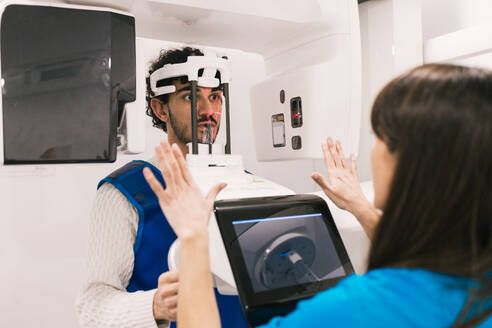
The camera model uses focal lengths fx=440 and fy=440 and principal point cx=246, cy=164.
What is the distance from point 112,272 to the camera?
4.46 feet

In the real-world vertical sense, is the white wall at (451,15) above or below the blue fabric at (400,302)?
Answer: above

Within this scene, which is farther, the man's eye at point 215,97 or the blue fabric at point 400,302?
the man's eye at point 215,97

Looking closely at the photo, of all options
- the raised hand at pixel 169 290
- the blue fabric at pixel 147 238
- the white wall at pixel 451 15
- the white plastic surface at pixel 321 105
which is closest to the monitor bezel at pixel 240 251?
the raised hand at pixel 169 290

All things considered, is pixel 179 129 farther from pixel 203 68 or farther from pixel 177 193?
pixel 177 193

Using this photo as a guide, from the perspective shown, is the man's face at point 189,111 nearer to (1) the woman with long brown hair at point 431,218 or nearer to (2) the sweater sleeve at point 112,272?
(2) the sweater sleeve at point 112,272

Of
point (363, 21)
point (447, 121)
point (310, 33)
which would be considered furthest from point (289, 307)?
point (363, 21)

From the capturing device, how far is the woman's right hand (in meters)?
1.36

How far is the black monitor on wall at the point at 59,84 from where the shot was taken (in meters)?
1.08

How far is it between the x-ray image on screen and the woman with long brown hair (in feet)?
0.82

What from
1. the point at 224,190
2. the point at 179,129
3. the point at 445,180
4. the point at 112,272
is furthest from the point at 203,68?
the point at 445,180

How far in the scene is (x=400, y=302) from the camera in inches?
27.6

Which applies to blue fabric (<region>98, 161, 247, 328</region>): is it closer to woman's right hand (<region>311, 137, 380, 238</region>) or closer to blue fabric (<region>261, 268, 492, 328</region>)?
woman's right hand (<region>311, 137, 380, 238</region>)

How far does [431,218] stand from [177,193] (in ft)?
1.78

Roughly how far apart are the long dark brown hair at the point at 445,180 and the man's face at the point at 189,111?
90 cm
